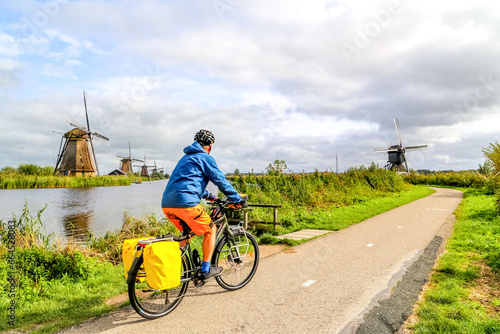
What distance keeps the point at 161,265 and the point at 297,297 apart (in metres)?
1.93

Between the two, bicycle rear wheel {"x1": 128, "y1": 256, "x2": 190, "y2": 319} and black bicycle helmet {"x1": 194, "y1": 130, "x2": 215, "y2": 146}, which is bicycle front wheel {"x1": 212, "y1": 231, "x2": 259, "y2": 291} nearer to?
bicycle rear wheel {"x1": 128, "y1": 256, "x2": 190, "y2": 319}

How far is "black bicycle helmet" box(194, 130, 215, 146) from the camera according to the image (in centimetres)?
435

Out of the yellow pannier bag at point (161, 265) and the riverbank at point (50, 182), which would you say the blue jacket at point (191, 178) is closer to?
the yellow pannier bag at point (161, 265)

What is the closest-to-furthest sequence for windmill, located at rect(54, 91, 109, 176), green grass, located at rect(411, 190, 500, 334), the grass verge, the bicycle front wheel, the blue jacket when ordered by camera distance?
green grass, located at rect(411, 190, 500, 334)
the blue jacket
the bicycle front wheel
the grass verge
windmill, located at rect(54, 91, 109, 176)

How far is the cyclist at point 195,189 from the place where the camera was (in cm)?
402

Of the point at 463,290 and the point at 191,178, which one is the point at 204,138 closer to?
the point at 191,178

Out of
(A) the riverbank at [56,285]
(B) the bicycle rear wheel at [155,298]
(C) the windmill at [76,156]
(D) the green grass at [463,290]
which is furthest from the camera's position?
(C) the windmill at [76,156]

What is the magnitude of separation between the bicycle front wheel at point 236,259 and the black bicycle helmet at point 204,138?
1.41m

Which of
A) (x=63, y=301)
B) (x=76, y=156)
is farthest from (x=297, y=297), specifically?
(x=76, y=156)

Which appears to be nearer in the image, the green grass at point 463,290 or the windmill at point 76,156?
the green grass at point 463,290

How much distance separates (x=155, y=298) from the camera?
13.7 ft

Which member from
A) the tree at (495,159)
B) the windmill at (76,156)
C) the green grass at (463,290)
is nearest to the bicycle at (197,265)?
the green grass at (463,290)

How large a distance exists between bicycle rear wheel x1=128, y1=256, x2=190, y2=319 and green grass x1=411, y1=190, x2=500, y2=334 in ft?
8.83

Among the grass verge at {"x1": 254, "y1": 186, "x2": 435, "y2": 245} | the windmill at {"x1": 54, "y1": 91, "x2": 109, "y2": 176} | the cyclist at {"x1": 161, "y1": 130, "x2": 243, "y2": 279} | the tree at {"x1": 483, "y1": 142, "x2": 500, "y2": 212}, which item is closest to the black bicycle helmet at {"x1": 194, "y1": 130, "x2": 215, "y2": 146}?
the cyclist at {"x1": 161, "y1": 130, "x2": 243, "y2": 279}
